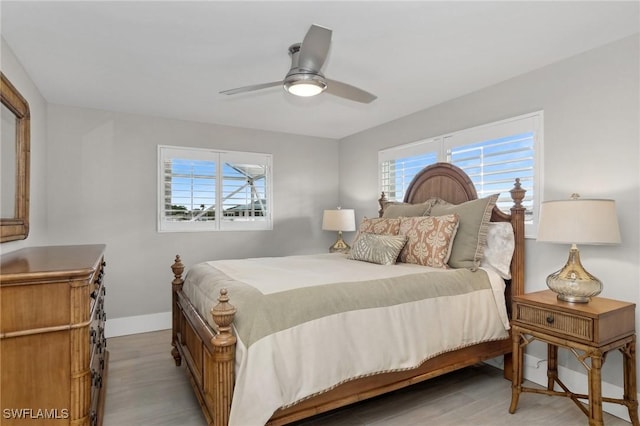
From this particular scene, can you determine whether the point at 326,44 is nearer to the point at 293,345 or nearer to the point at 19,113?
the point at 293,345

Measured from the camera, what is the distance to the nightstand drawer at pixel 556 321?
2.01m

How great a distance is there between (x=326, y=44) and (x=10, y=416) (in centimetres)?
229

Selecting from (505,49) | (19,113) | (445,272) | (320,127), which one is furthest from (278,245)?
(505,49)

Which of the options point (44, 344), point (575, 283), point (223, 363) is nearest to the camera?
point (44, 344)

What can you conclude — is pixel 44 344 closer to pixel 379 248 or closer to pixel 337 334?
pixel 337 334

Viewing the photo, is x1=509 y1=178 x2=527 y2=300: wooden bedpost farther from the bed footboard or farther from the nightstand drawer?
the bed footboard

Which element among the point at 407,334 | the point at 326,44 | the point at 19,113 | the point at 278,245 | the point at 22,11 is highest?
the point at 22,11

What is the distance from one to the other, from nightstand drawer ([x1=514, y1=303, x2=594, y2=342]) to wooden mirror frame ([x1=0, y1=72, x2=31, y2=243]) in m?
3.33

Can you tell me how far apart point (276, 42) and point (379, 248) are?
5.87ft

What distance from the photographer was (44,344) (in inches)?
58.5

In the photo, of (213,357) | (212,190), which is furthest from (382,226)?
(212,190)

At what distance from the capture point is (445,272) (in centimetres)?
258

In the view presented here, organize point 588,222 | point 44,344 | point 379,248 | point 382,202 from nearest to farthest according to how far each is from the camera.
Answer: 1. point 44,344
2. point 588,222
3. point 379,248
4. point 382,202

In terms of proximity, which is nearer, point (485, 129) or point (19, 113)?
point (19, 113)
